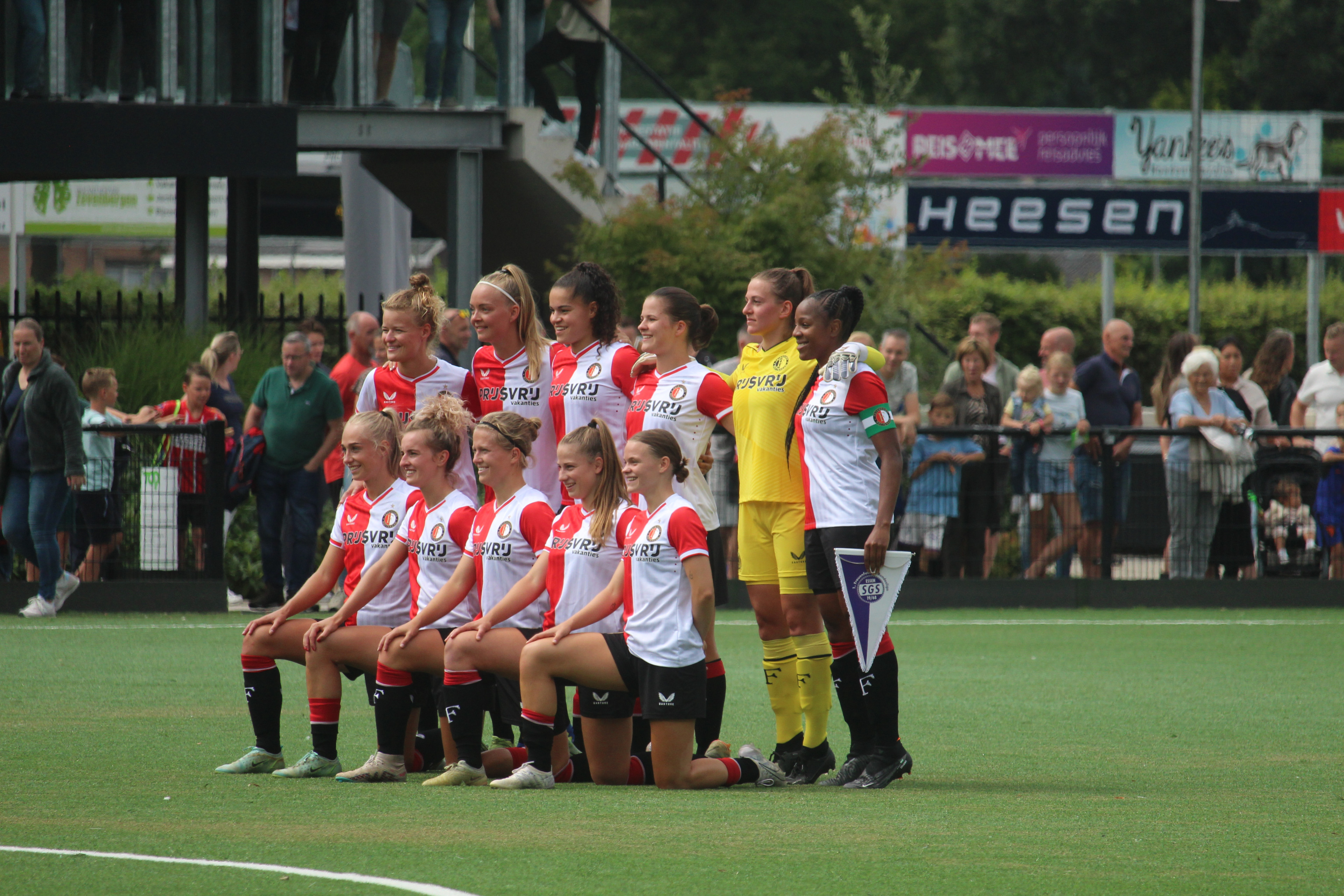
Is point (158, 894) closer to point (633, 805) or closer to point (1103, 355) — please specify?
point (633, 805)

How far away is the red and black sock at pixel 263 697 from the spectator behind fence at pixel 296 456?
20.4 ft

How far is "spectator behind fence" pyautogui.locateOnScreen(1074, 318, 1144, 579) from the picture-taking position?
45.8 ft

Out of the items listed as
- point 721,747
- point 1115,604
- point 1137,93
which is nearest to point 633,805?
point 721,747

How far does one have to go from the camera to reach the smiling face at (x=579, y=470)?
671 cm

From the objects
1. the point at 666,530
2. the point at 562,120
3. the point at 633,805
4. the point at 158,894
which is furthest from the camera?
the point at 562,120

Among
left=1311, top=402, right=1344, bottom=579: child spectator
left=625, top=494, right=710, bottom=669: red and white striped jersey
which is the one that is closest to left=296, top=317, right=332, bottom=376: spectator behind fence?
left=625, top=494, right=710, bottom=669: red and white striped jersey

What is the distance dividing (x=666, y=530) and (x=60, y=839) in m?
2.46

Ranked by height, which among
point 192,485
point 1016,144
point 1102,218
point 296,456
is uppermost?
point 1016,144

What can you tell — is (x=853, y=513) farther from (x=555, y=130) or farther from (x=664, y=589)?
(x=555, y=130)

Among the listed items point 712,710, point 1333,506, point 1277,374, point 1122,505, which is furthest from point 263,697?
point 1277,374

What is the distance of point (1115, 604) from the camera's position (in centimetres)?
1415

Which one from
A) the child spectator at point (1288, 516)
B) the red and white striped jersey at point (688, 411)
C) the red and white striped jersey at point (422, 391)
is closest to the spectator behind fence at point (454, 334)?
the red and white striped jersey at point (422, 391)

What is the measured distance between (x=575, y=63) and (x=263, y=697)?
38.2 feet

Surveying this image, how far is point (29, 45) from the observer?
47.6 feet
